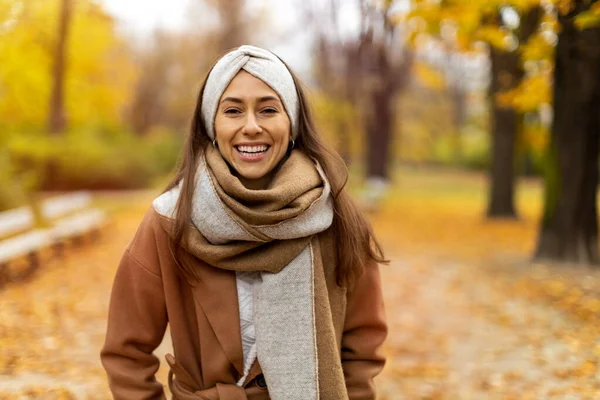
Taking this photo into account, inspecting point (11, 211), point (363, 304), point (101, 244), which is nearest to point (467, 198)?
point (101, 244)

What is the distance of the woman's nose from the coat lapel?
0.44 metres

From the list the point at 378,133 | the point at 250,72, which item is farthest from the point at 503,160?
the point at 250,72

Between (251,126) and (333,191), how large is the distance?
0.38 meters

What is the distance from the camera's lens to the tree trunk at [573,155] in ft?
25.9

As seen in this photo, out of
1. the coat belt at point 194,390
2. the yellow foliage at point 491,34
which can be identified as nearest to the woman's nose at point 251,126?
the coat belt at point 194,390

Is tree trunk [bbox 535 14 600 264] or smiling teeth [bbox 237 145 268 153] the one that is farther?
tree trunk [bbox 535 14 600 264]

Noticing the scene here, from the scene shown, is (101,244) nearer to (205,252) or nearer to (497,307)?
(497,307)

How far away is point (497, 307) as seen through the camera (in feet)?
23.5

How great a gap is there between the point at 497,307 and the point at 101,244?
289 inches

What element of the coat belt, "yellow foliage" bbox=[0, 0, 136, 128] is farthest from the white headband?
"yellow foliage" bbox=[0, 0, 136, 128]

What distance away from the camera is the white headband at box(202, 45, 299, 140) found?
6.68 feet

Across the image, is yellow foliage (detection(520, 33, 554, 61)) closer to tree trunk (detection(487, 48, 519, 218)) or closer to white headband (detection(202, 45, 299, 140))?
white headband (detection(202, 45, 299, 140))

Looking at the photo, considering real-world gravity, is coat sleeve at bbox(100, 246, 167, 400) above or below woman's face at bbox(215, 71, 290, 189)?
below

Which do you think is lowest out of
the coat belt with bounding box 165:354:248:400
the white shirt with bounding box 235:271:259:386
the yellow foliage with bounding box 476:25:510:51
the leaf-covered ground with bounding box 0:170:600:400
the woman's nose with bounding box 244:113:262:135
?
the leaf-covered ground with bounding box 0:170:600:400
